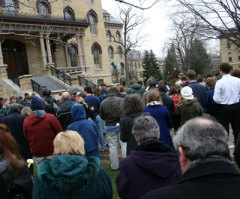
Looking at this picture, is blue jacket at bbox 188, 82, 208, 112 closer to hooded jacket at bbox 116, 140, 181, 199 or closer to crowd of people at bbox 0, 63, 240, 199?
crowd of people at bbox 0, 63, 240, 199

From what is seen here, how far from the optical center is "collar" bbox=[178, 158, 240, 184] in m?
1.34

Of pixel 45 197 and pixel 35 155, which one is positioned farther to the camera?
pixel 35 155

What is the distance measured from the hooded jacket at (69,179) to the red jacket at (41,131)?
8.43ft

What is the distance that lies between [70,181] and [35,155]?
312 centimetres

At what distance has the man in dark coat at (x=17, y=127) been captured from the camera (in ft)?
17.9

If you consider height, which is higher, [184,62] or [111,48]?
[111,48]

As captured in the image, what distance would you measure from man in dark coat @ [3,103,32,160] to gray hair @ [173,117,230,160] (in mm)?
4694

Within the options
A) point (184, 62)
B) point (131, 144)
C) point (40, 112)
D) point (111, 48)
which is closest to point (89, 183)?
point (131, 144)

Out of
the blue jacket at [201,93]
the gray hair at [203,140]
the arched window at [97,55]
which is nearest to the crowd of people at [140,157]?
the gray hair at [203,140]

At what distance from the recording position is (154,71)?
2010 inches

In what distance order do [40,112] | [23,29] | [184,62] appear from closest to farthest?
[40,112]
[23,29]
[184,62]

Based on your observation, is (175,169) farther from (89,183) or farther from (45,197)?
(45,197)

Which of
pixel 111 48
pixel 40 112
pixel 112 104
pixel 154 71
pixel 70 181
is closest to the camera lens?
pixel 70 181

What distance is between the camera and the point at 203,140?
4.95ft
